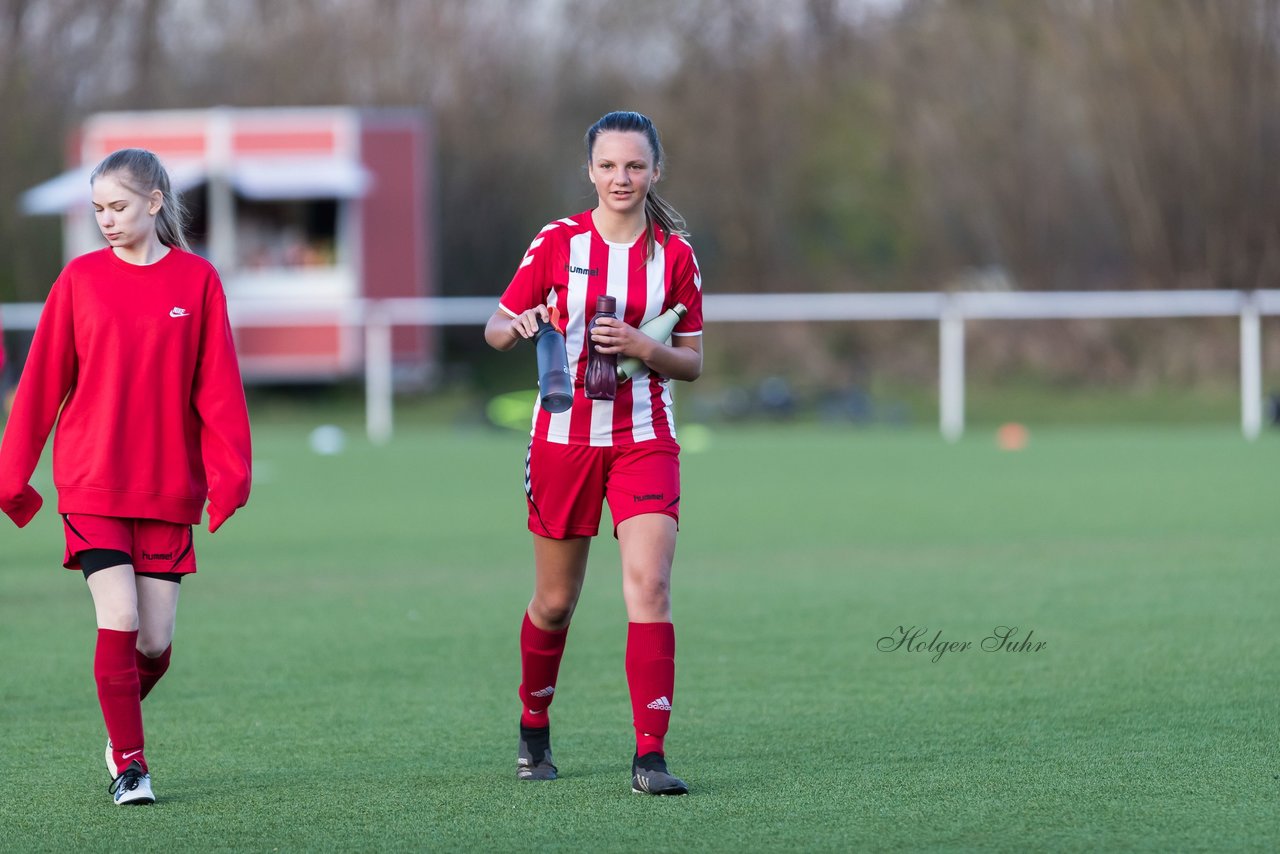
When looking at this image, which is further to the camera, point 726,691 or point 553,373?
point 726,691

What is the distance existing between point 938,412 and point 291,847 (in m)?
19.6

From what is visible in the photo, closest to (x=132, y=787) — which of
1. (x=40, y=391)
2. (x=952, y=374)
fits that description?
(x=40, y=391)

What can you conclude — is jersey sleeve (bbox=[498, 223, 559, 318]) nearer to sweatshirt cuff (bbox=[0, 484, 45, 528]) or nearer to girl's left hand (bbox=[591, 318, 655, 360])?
girl's left hand (bbox=[591, 318, 655, 360])

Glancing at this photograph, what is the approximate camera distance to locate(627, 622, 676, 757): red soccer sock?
14.9ft

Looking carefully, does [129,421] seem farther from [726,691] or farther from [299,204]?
[299,204]

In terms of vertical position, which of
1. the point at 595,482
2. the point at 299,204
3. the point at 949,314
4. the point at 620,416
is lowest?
the point at 595,482

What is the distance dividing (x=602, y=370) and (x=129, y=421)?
1.14 m

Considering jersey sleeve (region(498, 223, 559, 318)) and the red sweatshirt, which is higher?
jersey sleeve (region(498, 223, 559, 318))

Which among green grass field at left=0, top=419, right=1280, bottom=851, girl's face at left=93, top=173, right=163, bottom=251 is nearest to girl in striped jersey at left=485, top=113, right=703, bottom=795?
green grass field at left=0, top=419, right=1280, bottom=851

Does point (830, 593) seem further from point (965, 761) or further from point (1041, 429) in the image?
point (1041, 429)

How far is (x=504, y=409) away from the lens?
2295cm

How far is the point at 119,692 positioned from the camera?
4.46 metres

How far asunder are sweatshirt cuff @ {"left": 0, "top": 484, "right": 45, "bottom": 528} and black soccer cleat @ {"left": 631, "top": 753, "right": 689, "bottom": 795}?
62.0 inches

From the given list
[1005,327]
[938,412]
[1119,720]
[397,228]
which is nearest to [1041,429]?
[938,412]
